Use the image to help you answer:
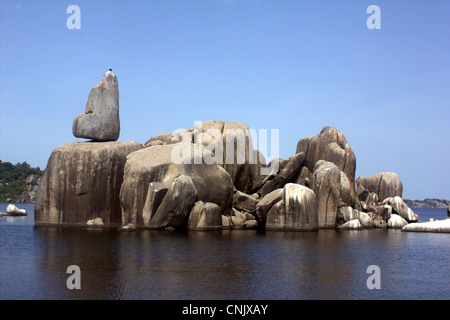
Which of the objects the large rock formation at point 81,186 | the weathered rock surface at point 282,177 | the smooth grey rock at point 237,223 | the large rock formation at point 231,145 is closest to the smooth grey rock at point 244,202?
the smooth grey rock at point 237,223

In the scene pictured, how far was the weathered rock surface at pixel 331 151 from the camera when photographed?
151 ft

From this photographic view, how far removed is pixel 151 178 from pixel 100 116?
7.48 meters

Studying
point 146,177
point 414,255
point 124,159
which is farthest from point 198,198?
point 414,255

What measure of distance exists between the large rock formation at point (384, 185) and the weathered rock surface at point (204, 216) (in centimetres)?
2232

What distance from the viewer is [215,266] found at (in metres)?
18.0

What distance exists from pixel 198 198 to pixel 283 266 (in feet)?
51.1

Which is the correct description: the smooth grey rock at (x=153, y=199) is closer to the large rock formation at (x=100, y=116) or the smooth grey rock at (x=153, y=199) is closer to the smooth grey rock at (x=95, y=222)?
the smooth grey rock at (x=95, y=222)

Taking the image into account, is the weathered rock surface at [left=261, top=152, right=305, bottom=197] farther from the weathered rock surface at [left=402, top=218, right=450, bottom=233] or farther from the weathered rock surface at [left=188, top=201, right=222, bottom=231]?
the weathered rock surface at [left=188, top=201, right=222, bottom=231]

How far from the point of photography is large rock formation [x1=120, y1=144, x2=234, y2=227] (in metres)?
31.9

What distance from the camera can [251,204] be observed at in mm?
38906

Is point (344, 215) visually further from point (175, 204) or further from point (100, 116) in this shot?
point (100, 116)

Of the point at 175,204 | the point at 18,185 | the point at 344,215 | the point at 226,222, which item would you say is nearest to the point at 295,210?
the point at 226,222
